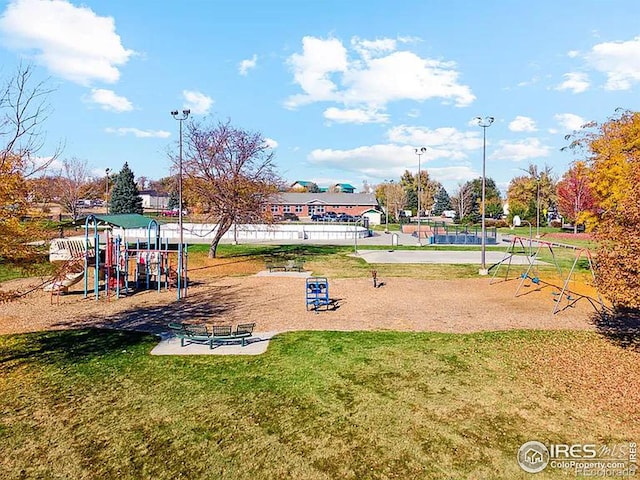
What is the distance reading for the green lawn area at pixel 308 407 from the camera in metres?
6.40

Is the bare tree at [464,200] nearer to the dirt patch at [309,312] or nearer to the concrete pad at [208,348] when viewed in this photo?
the dirt patch at [309,312]

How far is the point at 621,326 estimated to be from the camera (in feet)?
46.0

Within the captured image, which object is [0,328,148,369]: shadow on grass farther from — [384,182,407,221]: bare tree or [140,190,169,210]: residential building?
[140,190,169,210]: residential building

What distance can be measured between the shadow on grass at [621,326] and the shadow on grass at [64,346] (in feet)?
44.4

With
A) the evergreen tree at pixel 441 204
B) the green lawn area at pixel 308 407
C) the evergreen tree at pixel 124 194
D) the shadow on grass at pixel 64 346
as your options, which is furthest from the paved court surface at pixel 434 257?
the evergreen tree at pixel 441 204

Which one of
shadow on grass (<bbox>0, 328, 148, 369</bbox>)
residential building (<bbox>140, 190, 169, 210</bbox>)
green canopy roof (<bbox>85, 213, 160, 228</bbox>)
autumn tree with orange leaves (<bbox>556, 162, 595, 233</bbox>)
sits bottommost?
shadow on grass (<bbox>0, 328, 148, 369</bbox>)

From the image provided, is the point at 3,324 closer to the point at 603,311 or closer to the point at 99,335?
the point at 99,335

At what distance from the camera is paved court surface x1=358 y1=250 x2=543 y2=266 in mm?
30219

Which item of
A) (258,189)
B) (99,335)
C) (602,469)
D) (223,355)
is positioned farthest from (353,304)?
(258,189)

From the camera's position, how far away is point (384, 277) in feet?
77.8

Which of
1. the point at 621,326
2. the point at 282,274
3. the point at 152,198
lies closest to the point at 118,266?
the point at 282,274

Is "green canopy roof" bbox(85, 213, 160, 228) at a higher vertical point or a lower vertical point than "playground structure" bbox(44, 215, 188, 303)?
higher

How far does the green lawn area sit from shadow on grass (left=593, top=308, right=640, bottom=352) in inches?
27.1

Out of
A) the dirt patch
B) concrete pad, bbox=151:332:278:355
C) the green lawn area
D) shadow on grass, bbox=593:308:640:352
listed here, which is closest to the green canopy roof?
the dirt patch
